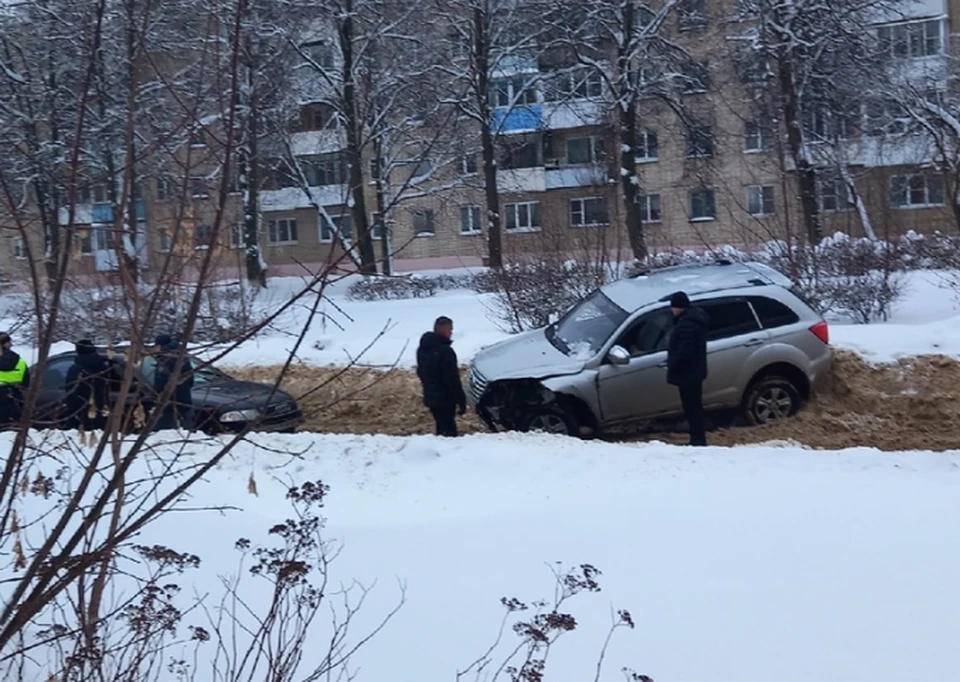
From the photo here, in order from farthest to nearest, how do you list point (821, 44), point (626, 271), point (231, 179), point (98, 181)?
point (821, 44)
point (626, 271)
point (98, 181)
point (231, 179)

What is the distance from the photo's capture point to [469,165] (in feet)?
120

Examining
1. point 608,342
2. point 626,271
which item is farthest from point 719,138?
point 608,342

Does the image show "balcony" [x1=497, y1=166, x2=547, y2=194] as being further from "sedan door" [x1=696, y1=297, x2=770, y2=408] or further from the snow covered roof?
"sedan door" [x1=696, y1=297, x2=770, y2=408]

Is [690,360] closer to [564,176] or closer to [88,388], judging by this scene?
[88,388]

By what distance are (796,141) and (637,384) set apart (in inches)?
685

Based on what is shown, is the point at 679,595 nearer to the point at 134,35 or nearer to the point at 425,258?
the point at 134,35

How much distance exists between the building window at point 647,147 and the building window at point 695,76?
2.98 metres

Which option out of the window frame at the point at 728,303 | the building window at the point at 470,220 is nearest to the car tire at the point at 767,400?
the window frame at the point at 728,303

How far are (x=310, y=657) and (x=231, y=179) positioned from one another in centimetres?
301

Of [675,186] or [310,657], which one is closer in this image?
[310,657]

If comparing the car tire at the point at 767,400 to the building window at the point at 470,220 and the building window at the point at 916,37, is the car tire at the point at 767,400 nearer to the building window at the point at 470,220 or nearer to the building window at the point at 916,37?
the building window at the point at 916,37

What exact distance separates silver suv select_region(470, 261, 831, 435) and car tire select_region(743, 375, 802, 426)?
10mm

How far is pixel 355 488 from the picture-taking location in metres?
8.31

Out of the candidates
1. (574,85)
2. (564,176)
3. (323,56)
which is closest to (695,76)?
(574,85)
